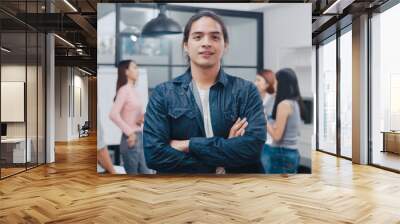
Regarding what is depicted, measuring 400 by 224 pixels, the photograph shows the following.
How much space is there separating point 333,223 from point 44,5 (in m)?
6.71

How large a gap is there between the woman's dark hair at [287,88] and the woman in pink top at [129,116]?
7.30ft

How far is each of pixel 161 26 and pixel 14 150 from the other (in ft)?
11.3

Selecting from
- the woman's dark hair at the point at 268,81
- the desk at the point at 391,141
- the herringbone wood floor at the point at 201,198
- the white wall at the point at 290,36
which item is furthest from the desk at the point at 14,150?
the desk at the point at 391,141

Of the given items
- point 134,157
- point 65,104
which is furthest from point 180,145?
point 65,104

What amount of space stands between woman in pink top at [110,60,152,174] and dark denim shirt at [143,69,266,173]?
0.42ft

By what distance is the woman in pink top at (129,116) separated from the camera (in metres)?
6.48

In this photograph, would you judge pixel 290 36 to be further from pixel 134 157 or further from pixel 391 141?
pixel 134 157

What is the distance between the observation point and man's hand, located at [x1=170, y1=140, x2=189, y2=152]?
6.35m

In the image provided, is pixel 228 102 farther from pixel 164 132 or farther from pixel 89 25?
pixel 89 25

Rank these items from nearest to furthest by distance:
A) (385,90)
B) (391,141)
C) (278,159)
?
(278,159) < (391,141) < (385,90)

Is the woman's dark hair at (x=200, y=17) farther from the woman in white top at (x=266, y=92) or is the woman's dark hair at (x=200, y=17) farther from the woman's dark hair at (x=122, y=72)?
the woman's dark hair at (x=122, y=72)

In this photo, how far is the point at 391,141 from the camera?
24.8ft

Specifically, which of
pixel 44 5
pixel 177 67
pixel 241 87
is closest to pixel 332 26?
pixel 241 87

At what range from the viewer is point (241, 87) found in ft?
21.3
